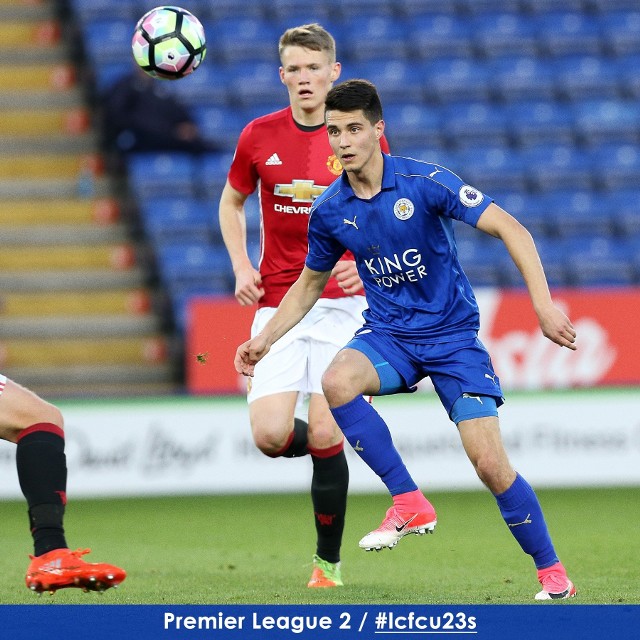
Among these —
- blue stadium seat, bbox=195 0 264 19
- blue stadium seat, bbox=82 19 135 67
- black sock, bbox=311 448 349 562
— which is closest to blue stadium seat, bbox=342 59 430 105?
blue stadium seat, bbox=195 0 264 19

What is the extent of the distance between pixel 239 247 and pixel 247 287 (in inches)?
14.5

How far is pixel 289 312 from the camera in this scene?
591cm

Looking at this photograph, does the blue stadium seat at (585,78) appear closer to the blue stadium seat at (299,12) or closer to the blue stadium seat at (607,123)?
the blue stadium seat at (607,123)

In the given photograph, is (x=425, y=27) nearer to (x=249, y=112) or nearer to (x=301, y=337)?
(x=249, y=112)

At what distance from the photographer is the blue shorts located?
18.5 feet

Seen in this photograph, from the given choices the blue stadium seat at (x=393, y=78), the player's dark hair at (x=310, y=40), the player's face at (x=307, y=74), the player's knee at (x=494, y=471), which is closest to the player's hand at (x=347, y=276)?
the player's face at (x=307, y=74)

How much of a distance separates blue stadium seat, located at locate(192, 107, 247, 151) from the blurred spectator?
0.27 m

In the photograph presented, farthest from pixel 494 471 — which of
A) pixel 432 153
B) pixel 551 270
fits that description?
pixel 432 153

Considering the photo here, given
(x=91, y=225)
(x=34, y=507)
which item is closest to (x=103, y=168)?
(x=91, y=225)

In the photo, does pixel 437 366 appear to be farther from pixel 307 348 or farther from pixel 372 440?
pixel 307 348

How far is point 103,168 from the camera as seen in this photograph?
15727 mm

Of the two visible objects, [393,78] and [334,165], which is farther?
[393,78]

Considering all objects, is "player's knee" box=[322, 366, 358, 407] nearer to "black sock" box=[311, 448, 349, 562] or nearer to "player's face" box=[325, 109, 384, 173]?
"player's face" box=[325, 109, 384, 173]
